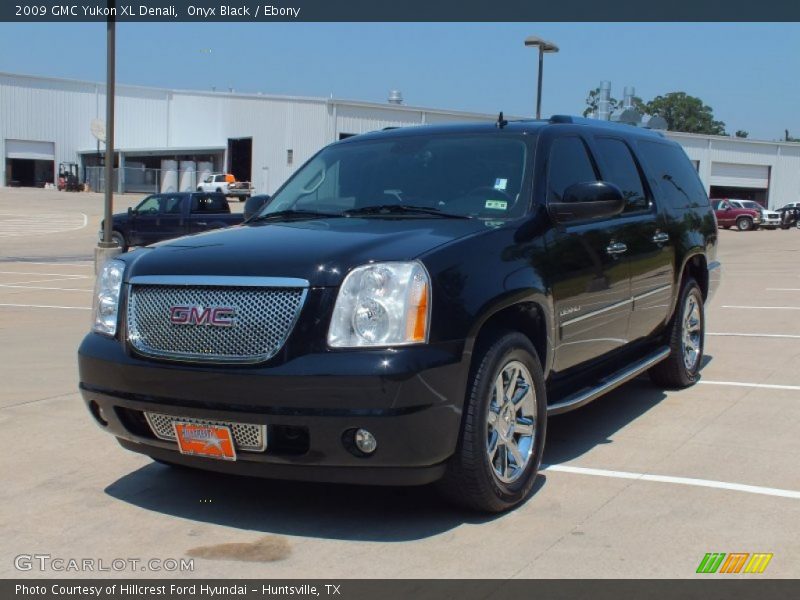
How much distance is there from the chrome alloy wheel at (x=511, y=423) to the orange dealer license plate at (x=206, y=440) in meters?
1.16

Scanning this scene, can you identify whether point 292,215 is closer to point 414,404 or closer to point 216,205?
point 414,404

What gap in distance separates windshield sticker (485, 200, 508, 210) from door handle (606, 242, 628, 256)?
93 centimetres

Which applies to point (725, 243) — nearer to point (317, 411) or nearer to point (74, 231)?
point (74, 231)

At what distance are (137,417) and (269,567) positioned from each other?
1.07 m

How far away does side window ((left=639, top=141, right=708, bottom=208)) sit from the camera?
6777mm

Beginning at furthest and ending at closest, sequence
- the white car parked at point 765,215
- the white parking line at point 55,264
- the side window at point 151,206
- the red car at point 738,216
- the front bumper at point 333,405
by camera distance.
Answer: the white car parked at point 765,215
the red car at point 738,216
the side window at point 151,206
the white parking line at point 55,264
the front bumper at point 333,405

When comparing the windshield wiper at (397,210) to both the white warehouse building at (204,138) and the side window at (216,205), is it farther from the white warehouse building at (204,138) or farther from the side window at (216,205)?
the white warehouse building at (204,138)

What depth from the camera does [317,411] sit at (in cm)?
375

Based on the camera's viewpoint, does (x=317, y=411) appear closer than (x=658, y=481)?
Yes

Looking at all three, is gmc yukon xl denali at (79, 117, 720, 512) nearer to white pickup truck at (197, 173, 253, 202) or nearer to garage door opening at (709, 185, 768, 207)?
white pickup truck at (197, 173, 253, 202)

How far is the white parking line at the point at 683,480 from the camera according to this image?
466cm

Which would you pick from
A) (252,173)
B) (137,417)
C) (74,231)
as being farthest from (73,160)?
(137,417)

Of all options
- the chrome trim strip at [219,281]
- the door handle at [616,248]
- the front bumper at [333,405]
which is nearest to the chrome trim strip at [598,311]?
the door handle at [616,248]

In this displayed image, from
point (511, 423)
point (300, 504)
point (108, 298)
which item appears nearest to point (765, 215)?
point (511, 423)
